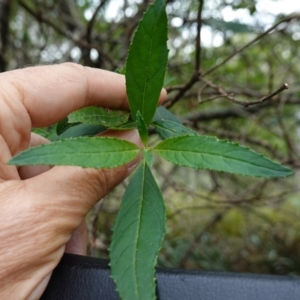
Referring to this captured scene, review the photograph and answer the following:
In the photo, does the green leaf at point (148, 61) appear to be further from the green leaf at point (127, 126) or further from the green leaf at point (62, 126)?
the green leaf at point (62, 126)

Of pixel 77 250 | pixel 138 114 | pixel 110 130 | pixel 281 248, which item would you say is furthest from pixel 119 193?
pixel 138 114

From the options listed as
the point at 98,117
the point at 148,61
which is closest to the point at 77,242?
the point at 98,117

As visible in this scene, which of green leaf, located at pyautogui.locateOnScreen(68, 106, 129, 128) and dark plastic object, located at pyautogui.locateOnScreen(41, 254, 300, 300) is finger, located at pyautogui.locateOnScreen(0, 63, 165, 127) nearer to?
green leaf, located at pyautogui.locateOnScreen(68, 106, 129, 128)

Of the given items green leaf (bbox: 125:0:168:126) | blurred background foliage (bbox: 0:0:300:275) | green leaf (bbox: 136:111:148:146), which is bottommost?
blurred background foliage (bbox: 0:0:300:275)

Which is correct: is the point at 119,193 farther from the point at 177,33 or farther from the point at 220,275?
the point at 220,275

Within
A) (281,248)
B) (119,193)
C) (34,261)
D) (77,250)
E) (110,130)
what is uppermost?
(110,130)

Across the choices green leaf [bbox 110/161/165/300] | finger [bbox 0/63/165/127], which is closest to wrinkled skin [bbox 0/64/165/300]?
finger [bbox 0/63/165/127]

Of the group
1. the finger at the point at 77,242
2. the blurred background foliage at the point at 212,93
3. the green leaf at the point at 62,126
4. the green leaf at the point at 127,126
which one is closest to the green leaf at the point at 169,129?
A: the green leaf at the point at 127,126

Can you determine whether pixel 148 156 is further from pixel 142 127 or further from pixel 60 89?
pixel 60 89

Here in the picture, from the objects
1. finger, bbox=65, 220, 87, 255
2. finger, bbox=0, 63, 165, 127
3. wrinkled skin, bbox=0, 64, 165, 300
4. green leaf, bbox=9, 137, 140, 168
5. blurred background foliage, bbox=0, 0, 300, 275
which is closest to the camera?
green leaf, bbox=9, 137, 140, 168

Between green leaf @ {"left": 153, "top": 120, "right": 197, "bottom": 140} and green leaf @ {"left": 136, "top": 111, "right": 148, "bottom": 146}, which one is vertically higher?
green leaf @ {"left": 136, "top": 111, "right": 148, "bottom": 146}
